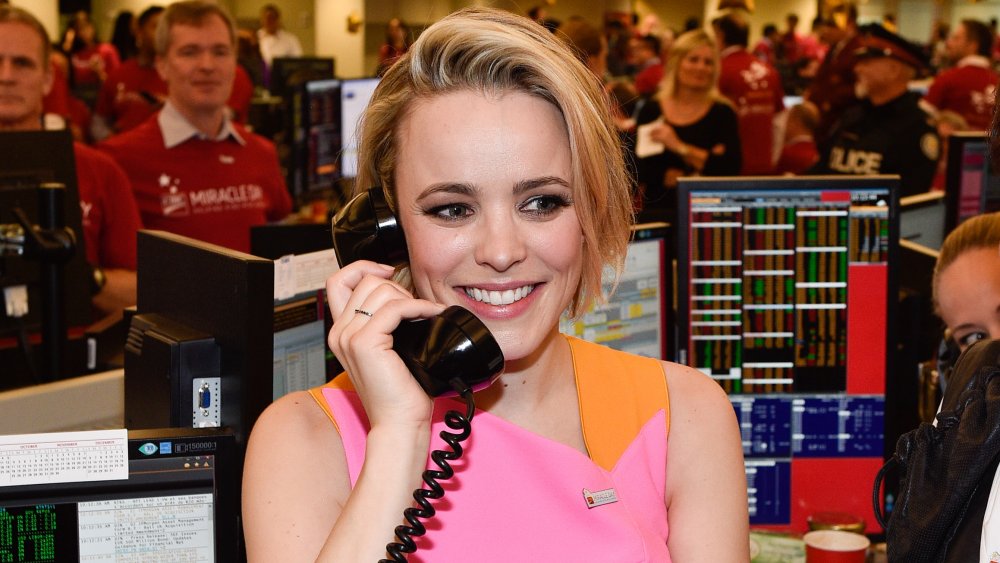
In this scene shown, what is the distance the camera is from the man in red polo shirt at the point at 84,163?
3.72m

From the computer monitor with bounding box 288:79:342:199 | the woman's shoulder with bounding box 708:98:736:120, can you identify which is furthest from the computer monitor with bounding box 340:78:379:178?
the woman's shoulder with bounding box 708:98:736:120

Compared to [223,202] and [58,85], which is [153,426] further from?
[58,85]

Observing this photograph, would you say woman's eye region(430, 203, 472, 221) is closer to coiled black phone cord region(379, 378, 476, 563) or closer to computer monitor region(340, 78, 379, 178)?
coiled black phone cord region(379, 378, 476, 563)

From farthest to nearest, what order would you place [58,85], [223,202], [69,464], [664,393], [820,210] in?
[58,85]
[223,202]
[820,210]
[664,393]
[69,464]

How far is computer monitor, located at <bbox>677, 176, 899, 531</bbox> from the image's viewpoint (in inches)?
89.9

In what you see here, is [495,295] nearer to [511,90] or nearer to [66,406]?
[511,90]

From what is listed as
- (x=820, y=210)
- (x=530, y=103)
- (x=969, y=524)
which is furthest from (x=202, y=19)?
(x=969, y=524)

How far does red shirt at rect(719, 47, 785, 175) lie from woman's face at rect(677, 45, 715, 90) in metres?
1.61

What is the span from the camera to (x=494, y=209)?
1.45 meters

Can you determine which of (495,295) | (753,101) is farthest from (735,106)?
(495,295)

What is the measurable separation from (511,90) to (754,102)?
19.9 ft

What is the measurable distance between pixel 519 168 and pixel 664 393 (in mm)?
419

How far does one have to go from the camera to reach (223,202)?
4152 millimetres

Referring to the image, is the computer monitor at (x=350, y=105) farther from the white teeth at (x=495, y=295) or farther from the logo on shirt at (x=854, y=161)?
the white teeth at (x=495, y=295)
